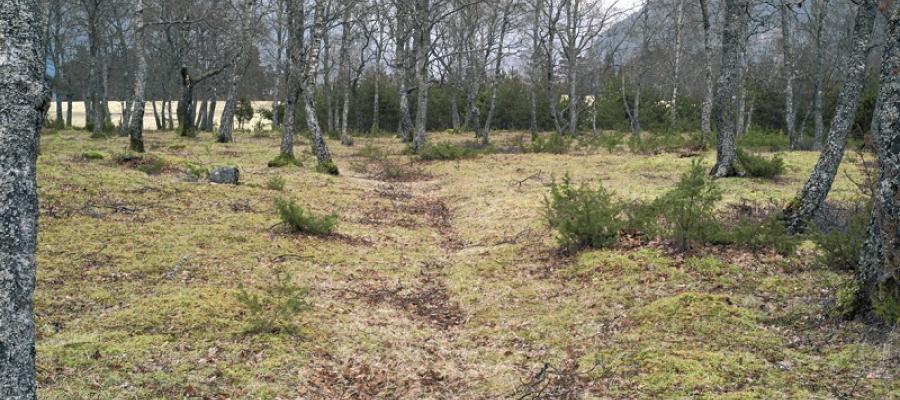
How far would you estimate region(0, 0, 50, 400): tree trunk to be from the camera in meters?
2.56

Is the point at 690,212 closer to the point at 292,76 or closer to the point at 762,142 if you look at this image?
the point at 292,76

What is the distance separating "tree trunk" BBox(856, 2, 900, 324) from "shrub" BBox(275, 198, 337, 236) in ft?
20.2

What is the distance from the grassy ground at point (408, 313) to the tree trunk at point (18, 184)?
63.3 inches

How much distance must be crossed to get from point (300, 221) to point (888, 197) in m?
6.64

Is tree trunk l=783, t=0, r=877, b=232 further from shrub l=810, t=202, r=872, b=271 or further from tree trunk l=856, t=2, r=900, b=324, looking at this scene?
tree trunk l=856, t=2, r=900, b=324

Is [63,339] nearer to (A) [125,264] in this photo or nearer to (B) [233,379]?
(B) [233,379]

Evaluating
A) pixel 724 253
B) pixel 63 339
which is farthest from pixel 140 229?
pixel 724 253

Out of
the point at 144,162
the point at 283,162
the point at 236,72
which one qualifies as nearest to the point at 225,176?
the point at 144,162

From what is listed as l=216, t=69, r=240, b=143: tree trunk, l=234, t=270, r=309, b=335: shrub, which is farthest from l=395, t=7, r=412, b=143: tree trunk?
l=234, t=270, r=309, b=335: shrub

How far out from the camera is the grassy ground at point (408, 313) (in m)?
4.55

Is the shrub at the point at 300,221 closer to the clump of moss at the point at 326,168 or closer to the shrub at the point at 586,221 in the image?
the shrub at the point at 586,221

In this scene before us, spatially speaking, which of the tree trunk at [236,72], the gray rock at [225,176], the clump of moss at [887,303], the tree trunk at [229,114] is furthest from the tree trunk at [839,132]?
the tree trunk at [229,114]

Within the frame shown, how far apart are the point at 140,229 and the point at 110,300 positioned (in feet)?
8.11

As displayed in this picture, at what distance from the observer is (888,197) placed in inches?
183
